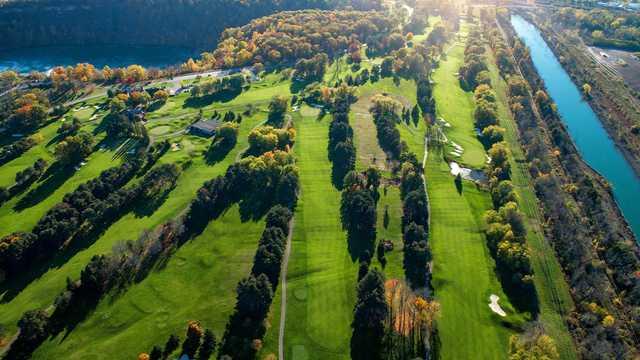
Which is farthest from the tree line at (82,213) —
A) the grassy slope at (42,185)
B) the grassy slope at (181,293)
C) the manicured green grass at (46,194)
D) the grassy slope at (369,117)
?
the grassy slope at (369,117)

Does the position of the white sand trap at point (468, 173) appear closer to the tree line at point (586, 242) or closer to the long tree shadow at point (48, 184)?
the tree line at point (586, 242)

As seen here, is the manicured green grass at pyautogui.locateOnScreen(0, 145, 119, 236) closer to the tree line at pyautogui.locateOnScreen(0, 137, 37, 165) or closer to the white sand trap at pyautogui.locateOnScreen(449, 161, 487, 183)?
the tree line at pyautogui.locateOnScreen(0, 137, 37, 165)

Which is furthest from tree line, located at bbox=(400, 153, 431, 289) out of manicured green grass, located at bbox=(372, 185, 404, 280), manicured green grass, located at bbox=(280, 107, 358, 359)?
manicured green grass, located at bbox=(280, 107, 358, 359)

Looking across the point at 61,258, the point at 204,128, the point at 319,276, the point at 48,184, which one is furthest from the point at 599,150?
the point at 48,184

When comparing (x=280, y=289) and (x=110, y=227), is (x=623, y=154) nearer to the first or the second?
(x=280, y=289)

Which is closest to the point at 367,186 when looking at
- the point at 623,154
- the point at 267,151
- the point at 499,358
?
the point at 267,151

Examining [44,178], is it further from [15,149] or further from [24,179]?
[15,149]
